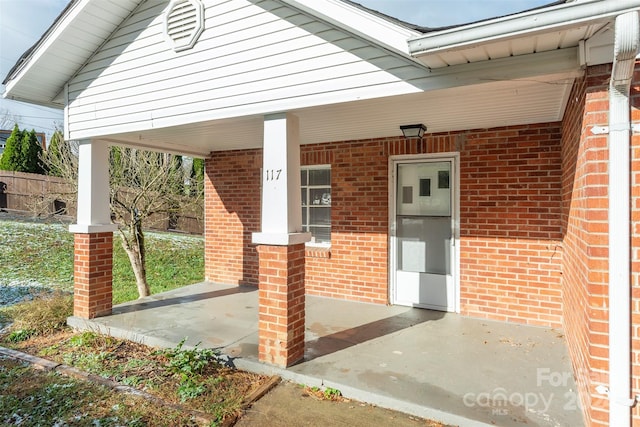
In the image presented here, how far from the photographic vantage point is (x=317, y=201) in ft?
22.8

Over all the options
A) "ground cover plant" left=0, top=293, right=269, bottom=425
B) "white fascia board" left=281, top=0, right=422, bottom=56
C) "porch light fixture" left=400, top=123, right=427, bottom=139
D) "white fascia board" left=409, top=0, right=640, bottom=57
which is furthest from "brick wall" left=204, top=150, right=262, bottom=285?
"white fascia board" left=409, top=0, right=640, bottom=57

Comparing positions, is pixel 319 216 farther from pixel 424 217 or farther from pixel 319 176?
pixel 424 217

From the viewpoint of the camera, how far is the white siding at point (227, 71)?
3.46 metres

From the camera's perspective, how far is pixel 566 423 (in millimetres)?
2873

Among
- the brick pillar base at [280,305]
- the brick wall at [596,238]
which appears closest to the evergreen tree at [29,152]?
the brick pillar base at [280,305]

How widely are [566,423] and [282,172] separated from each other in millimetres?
3181

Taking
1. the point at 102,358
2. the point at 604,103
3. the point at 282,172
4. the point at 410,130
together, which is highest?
the point at 410,130

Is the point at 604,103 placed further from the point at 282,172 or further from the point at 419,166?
the point at 419,166

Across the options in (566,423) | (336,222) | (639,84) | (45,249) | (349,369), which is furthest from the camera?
(45,249)

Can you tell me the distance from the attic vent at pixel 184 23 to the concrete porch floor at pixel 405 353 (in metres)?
3.53

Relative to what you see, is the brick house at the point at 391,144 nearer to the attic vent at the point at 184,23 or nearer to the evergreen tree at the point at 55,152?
the attic vent at the point at 184,23

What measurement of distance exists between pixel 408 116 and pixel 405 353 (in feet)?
8.97

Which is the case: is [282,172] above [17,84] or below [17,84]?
below

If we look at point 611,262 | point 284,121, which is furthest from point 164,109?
point 611,262
